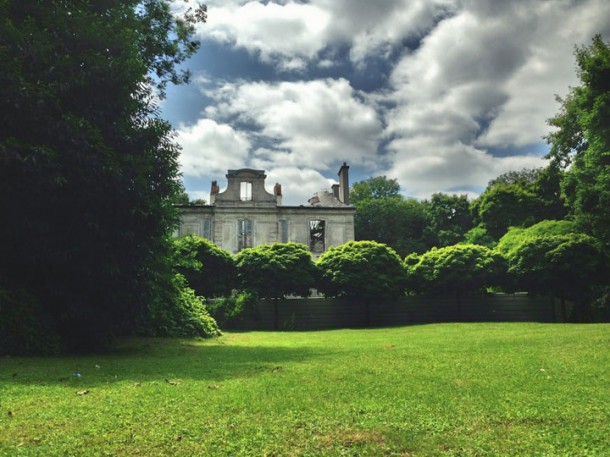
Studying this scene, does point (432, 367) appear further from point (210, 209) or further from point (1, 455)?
point (210, 209)

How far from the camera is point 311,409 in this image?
490 cm

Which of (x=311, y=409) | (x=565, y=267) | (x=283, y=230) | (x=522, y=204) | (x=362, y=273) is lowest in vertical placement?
(x=311, y=409)

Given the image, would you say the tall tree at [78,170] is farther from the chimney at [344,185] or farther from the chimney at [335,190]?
the chimney at [335,190]

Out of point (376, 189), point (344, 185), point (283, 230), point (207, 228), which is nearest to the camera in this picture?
point (207, 228)

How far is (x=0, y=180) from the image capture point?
9.93 m

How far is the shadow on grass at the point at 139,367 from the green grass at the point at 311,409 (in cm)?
4

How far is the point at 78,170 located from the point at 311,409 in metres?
7.99

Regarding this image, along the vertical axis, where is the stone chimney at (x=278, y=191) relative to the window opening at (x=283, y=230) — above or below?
above

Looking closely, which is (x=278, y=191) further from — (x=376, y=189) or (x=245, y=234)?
(x=376, y=189)

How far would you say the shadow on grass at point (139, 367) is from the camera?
697 cm

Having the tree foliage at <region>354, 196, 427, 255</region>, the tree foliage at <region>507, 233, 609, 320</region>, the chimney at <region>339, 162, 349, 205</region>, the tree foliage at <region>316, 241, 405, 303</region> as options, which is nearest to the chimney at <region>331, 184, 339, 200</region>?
the chimney at <region>339, 162, 349, 205</region>

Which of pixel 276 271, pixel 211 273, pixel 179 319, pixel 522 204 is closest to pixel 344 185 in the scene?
pixel 522 204

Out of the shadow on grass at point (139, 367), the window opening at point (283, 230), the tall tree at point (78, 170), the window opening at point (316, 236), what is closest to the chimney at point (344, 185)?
the window opening at point (316, 236)

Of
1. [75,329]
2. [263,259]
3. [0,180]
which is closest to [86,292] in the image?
[75,329]
